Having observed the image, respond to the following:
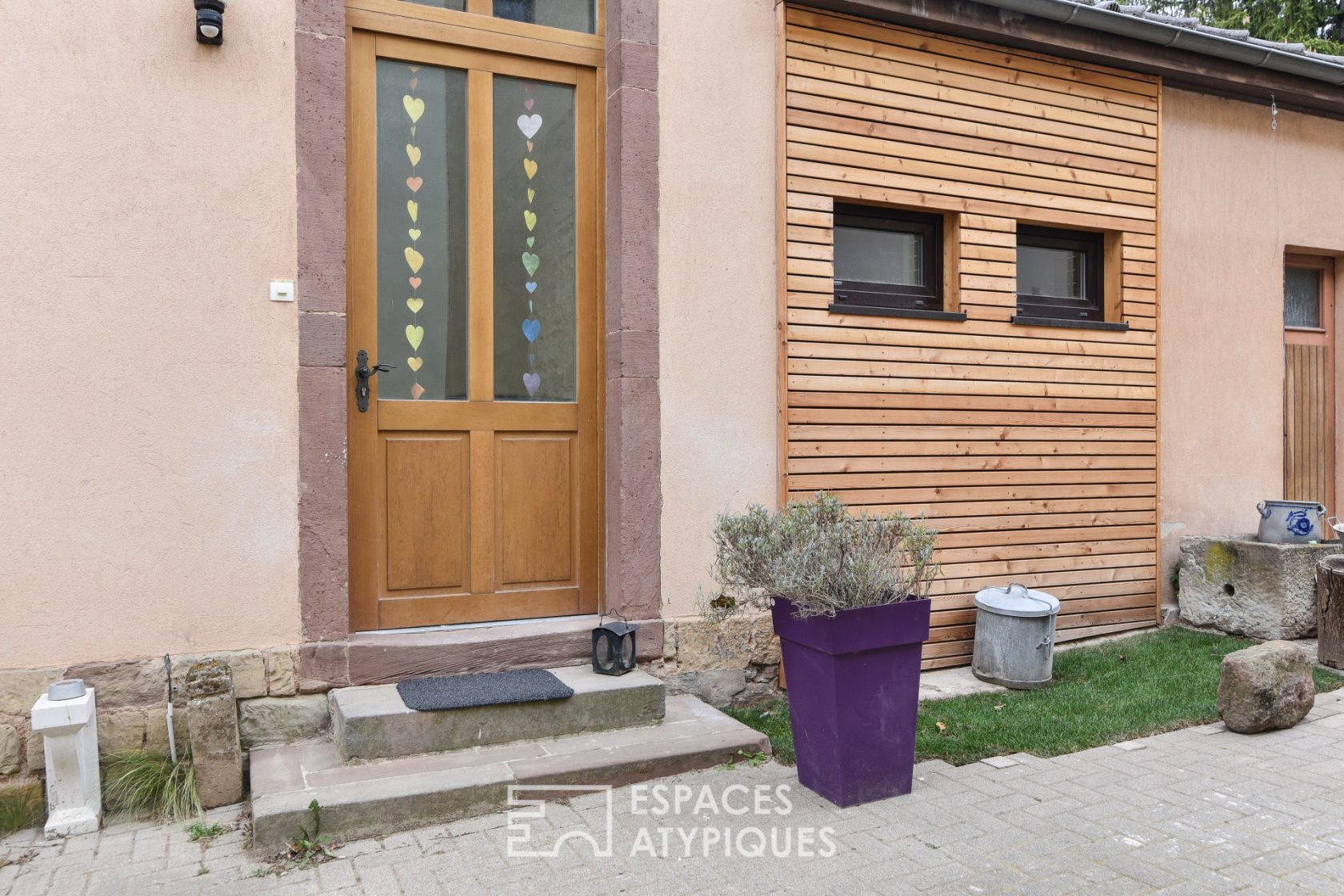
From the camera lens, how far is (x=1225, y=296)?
276 inches

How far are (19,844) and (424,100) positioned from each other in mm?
3635

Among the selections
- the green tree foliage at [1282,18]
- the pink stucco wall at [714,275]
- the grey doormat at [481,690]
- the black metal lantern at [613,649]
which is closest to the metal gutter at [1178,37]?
the pink stucco wall at [714,275]

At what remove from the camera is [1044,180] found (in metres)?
6.13

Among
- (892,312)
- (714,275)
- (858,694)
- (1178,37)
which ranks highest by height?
(1178,37)

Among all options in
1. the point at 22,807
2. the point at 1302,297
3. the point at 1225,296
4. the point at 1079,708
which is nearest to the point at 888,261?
the point at 1079,708

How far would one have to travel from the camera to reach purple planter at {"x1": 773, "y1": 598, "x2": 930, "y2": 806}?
143 inches

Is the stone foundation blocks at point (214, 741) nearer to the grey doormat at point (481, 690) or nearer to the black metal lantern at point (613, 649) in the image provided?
the grey doormat at point (481, 690)

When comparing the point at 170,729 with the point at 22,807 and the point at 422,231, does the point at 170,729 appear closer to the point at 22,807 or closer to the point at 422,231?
the point at 22,807

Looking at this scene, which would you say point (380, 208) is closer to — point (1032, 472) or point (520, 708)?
point (520, 708)

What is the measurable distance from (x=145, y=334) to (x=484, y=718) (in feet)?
7.10

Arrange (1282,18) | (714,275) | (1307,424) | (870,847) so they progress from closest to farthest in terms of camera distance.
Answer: (870,847), (714,275), (1307,424), (1282,18)

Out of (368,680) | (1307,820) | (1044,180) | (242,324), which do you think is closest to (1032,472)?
(1044,180)

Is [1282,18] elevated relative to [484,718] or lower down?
elevated

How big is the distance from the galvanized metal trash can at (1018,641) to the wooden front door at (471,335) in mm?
2326
